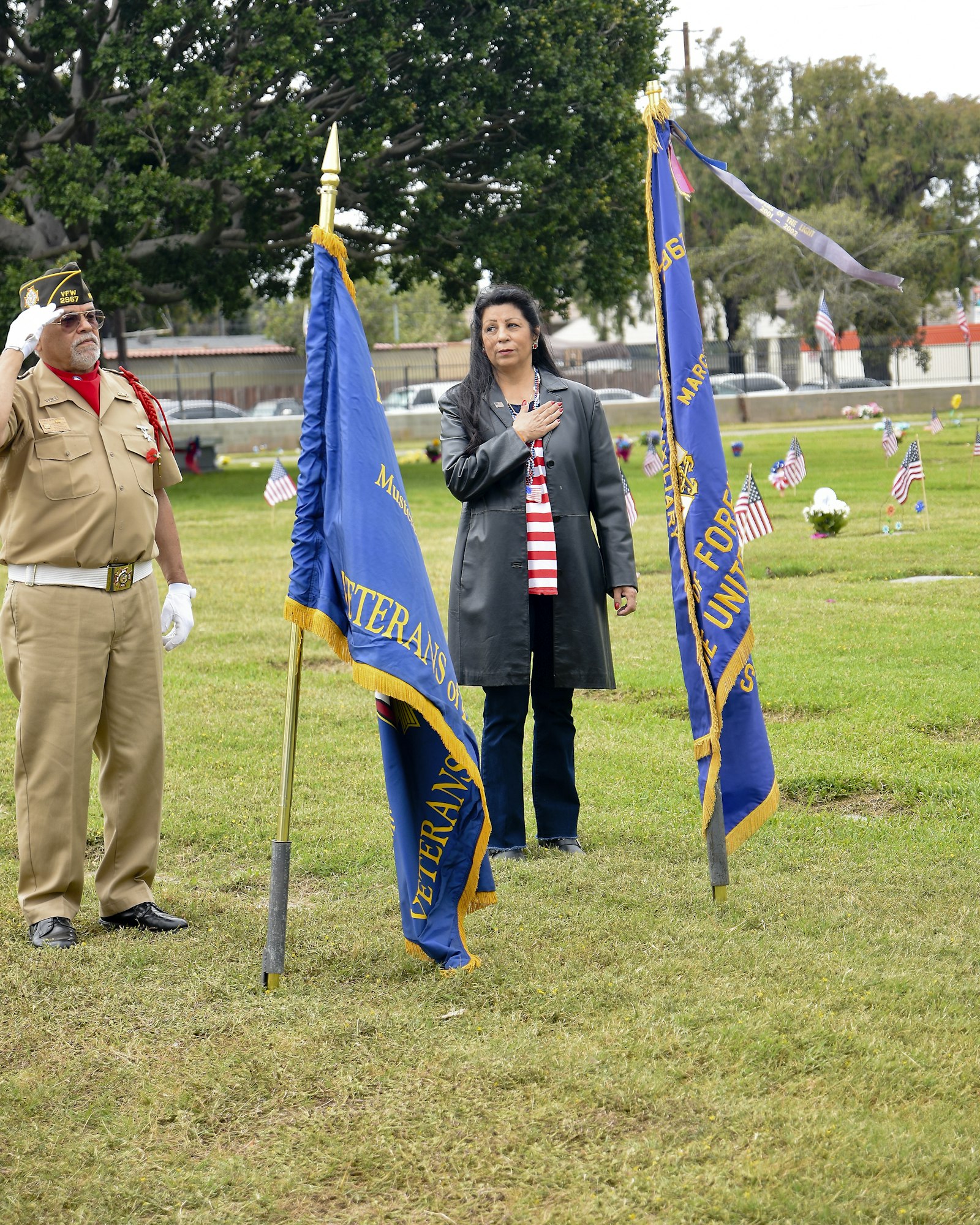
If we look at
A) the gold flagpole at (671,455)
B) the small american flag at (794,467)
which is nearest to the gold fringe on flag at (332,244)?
the gold flagpole at (671,455)

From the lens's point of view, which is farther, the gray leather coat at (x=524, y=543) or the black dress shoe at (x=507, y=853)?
the black dress shoe at (x=507, y=853)

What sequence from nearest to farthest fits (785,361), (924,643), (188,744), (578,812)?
(578,812)
(188,744)
(924,643)
(785,361)

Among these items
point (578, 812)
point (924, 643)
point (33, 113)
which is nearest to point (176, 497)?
point (33, 113)

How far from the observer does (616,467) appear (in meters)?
5.21

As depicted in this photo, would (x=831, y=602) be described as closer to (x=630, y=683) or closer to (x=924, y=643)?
(x=924, y=643)

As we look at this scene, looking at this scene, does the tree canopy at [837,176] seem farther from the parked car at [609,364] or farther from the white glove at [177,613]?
the white glove at [177,613]

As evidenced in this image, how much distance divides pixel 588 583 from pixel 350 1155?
2494mm

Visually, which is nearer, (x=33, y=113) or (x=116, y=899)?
(x=116, y=899)

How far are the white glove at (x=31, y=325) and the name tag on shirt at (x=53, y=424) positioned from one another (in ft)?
0.69

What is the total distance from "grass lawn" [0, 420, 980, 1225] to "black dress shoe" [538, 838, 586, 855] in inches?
4.2

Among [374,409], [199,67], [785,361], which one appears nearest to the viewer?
[374,409]

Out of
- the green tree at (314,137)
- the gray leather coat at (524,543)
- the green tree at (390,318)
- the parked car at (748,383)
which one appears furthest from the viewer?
the green tree at (390,318)

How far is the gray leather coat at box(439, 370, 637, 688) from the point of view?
16.1ft

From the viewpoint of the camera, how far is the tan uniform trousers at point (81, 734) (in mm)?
4344
